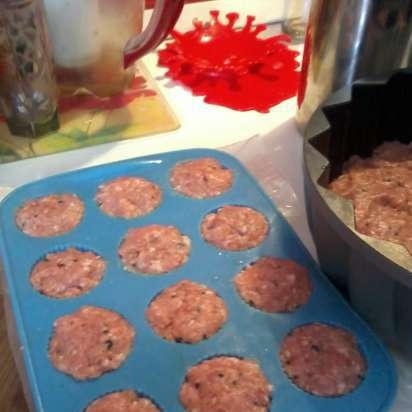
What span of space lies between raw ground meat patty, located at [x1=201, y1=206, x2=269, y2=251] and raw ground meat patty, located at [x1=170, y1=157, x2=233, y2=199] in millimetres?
31

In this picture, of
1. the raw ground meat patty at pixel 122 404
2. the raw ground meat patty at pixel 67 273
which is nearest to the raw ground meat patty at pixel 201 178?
the raw ground meat patty at pixel 67 273

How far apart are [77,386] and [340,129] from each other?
1.07ft

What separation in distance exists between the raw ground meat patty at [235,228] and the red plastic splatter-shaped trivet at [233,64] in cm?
21

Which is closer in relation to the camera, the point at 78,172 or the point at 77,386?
the point at 77,386

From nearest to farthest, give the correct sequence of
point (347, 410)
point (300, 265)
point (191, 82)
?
point (347, 410) → point (300, 265) → point (191, 82)

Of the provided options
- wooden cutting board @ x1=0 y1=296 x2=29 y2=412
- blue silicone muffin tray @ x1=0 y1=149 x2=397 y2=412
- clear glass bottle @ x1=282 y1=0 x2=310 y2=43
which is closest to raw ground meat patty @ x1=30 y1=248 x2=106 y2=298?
blue silicone muffin tray @ x1=0 y1=149 x2=397 y2=412

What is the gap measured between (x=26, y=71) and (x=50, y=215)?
169 mm

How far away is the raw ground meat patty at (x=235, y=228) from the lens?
23.1 inches

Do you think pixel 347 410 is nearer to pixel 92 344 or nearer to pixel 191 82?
pixel 92 344

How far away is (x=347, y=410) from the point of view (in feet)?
1.49

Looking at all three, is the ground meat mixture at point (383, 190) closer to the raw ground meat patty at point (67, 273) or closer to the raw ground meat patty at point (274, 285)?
the raw ground meat patty at point (274, 285)

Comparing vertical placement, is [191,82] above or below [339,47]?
below

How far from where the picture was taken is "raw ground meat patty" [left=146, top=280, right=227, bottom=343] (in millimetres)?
506

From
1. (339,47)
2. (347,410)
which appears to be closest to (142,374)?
(347,410)
